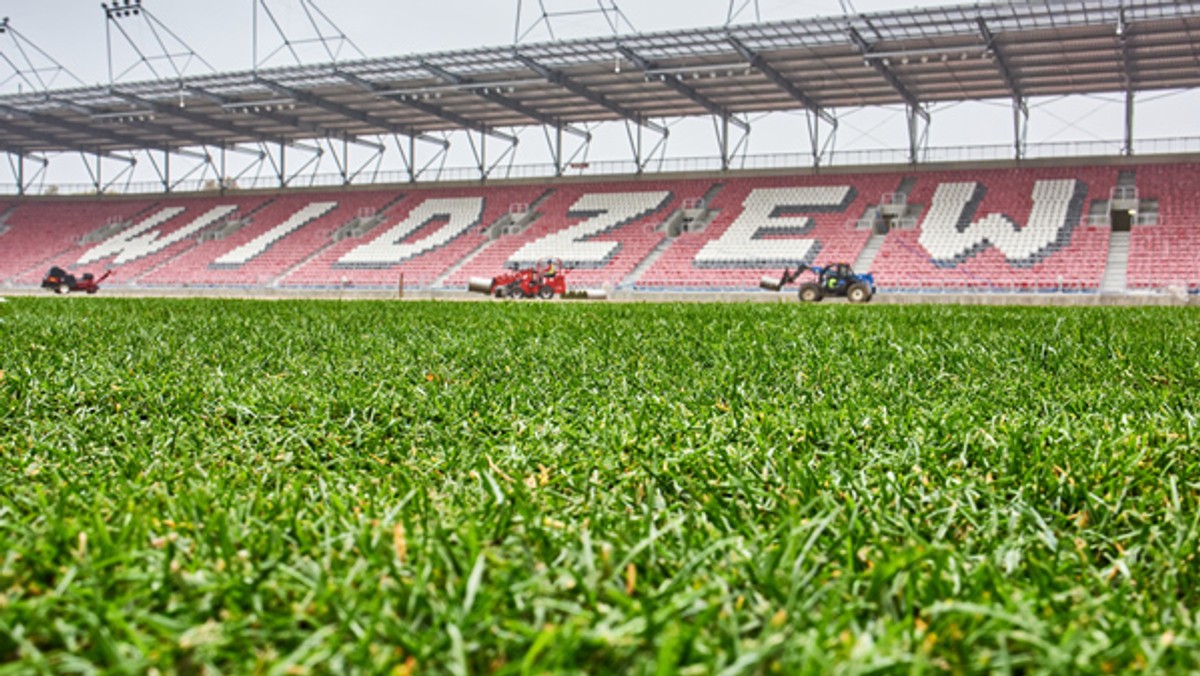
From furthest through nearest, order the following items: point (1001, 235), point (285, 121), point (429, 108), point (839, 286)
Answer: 1. point (285, 121)
2. point (429, 108)
3. point (1001, 235)
4. point (839, 286)

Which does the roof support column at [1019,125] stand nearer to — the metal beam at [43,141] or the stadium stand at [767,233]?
Result: the stadium stand at [767,233]

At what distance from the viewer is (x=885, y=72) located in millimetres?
36156

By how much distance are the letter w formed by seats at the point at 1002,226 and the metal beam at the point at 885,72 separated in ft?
13.6

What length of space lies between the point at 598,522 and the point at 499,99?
140 feet

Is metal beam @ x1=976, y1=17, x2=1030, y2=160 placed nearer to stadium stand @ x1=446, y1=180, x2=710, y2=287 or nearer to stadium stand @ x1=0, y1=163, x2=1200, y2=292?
stadium stand @ x1=0, y1=163, x2=1200, y2=292

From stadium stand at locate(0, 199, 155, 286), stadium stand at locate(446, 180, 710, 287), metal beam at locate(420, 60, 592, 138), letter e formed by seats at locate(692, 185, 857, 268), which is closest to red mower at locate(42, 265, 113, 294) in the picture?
stadium stand at locate(0, 199, 155, 286)

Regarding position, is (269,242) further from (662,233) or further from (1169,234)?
(1169,234)

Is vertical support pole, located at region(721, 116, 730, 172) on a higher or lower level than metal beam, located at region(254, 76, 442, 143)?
lower

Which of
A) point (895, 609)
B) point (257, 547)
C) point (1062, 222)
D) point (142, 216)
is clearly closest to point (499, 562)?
point (257, 547)

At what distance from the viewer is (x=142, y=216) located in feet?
183

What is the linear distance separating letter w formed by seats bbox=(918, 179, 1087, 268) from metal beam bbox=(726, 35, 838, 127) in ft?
22.3

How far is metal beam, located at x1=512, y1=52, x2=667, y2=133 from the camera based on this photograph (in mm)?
37188

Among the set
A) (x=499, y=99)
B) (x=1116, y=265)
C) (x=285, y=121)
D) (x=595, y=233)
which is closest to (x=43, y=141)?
(x=285, y=121)

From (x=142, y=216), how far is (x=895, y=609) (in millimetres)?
61655
